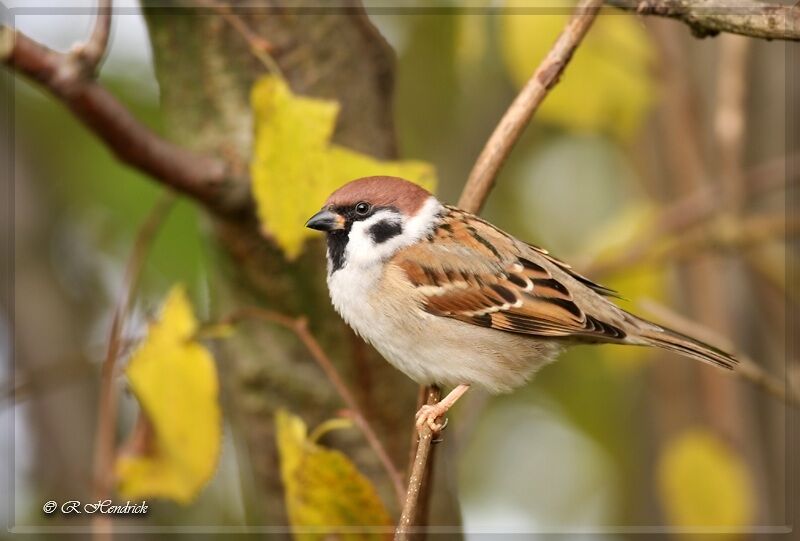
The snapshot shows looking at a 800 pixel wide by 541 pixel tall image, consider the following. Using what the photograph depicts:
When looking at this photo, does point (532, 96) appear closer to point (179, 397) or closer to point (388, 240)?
point (388, 240)

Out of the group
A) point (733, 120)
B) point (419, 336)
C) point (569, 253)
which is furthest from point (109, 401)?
point (569, 253)

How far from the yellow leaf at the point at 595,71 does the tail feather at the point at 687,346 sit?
2.44ft

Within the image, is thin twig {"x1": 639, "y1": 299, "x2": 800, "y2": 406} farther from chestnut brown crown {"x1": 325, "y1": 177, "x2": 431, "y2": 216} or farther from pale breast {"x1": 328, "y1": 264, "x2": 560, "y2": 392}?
chestnut brown crown {"x1": 325, "y1": 177, "x2": 431, "y2": 216}

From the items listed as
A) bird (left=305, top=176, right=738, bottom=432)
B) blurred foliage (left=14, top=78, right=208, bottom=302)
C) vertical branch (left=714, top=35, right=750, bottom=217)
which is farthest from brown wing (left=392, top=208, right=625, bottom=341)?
blurred foliage (left=14, top=78, right=208, bottom=302)

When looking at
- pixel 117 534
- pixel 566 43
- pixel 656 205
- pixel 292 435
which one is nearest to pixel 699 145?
pixel 656 205

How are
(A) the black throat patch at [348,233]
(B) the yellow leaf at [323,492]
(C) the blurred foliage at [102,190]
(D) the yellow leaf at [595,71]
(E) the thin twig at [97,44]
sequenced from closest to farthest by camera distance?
(B) the yellow leaf at [323,492] → (E) the thin twig at [97,44] → (A) the black throat patch at [348,233] → (D) the yellow leaf at [595,71] → (C) the blurred foliage at [102,190]

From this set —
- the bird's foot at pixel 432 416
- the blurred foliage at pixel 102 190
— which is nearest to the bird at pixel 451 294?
the bird's foot at pixel 432 416

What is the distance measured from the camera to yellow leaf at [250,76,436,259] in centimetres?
Answer: 201

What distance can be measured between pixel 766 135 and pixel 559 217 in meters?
1.20

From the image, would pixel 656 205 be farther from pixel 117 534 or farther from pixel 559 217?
pixel 117 534

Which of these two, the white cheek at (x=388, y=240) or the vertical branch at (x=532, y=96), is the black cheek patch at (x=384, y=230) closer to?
the white cheek at (x=388, y=240)

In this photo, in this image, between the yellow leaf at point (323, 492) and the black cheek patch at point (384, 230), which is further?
the black cheek patch at point (384, 230)

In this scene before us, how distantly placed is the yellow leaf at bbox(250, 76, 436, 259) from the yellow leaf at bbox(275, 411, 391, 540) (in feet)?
1.43

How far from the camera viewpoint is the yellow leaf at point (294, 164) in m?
2.01
